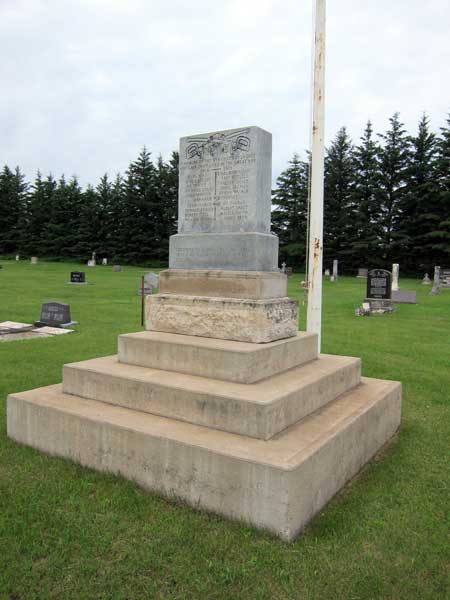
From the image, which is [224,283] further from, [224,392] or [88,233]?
[88,233]

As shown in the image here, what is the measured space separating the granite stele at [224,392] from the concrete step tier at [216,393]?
0.4 inches

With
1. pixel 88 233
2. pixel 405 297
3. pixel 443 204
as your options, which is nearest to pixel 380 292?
pixel 405 297

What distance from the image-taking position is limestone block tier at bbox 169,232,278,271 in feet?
14.8

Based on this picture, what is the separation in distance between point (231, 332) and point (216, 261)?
0.75 m

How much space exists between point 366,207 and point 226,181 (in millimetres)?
40472

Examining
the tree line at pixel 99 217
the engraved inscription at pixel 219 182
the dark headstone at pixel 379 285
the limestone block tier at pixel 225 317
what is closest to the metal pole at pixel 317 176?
the limestone block tier at pixel 225 317

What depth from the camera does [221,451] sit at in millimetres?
3186

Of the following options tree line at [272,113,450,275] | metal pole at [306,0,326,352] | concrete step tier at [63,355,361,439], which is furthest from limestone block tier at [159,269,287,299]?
tree line at [272,113,450,275]

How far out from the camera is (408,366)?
7902 millimetres

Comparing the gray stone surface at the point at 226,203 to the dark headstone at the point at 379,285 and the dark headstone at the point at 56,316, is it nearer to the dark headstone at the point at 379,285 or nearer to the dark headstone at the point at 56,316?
the dark headstone at the point at 56,316

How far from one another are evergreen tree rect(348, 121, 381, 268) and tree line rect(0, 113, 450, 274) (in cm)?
9

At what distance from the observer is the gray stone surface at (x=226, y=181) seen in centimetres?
446

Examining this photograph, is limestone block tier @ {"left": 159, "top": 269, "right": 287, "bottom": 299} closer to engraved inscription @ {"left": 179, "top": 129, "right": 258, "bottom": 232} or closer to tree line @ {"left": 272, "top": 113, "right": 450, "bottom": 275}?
engraved inscription @ {"left": 179, "top": 129, "right": 258, "bottom": 232}

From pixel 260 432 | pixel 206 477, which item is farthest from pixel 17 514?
pixel 260 432
